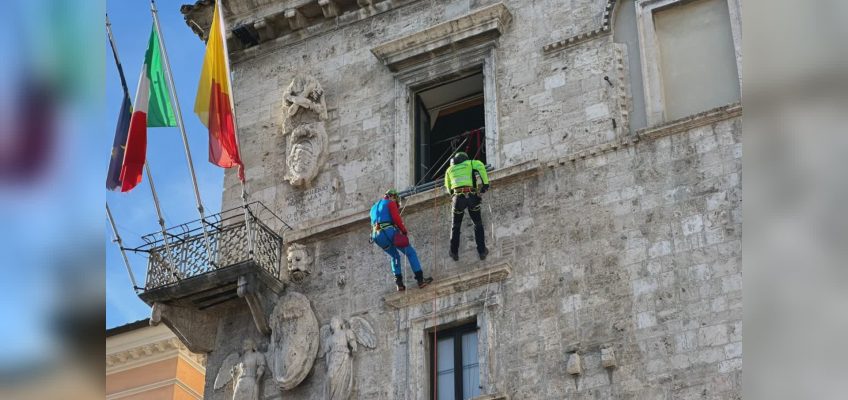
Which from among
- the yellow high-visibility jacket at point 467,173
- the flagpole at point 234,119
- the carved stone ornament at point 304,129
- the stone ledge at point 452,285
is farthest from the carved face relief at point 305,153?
the yellow high-visibility jacket at point 467,173

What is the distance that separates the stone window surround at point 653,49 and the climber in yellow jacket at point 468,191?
7.01ft

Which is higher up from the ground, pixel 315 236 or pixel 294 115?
pixel 294 115

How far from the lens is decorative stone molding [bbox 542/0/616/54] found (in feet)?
51.5

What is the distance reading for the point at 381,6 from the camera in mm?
17812

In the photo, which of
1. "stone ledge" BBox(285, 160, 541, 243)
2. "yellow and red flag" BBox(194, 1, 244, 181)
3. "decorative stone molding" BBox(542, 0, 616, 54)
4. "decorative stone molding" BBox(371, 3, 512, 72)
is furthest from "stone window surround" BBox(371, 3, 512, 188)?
"yellow and red flag" BBox(194, 1, 244, 181)

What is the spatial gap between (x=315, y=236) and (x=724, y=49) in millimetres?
5732

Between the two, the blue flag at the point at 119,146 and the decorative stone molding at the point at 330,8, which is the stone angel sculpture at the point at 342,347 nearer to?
the blue flag at the point at 119,146

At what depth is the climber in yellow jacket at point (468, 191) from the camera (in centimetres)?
1452
